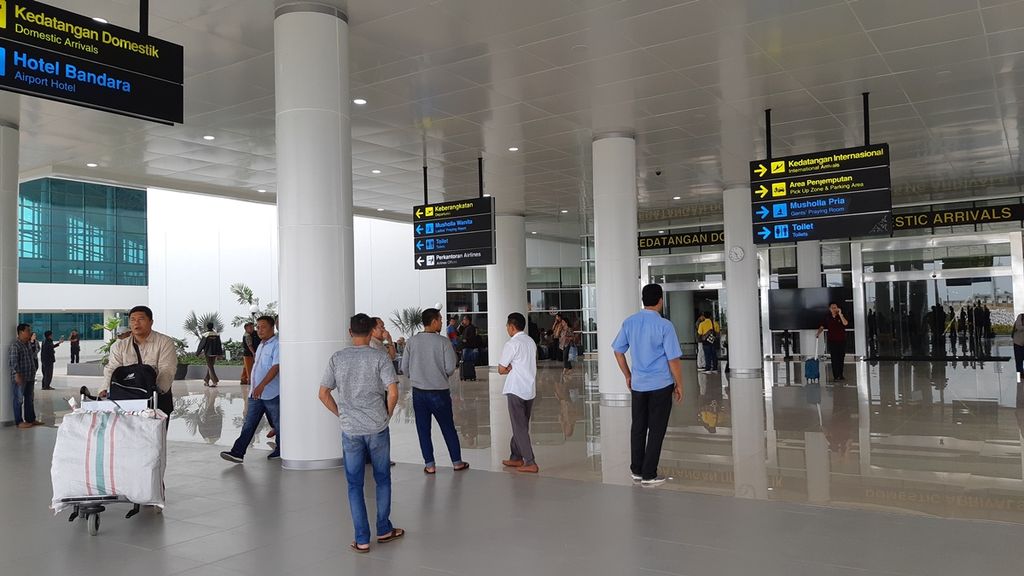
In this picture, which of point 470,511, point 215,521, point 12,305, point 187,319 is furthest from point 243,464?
point 187,319

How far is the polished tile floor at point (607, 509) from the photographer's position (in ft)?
15.6

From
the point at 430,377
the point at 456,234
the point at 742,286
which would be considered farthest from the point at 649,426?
the point at 742,286

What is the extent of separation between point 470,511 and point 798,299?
20411 millimetres

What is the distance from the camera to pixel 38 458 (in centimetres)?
898

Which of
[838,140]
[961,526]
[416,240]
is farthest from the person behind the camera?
[416,240]

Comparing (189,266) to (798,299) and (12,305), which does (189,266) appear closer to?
(12,305)

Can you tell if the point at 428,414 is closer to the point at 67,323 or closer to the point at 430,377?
the point at 430,377

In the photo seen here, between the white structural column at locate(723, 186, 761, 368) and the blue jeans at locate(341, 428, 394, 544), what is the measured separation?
600 inches

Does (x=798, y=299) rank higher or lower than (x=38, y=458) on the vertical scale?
higher

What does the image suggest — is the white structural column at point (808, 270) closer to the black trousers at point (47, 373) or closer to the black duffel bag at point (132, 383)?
the black duffel bag at point (132, 383)

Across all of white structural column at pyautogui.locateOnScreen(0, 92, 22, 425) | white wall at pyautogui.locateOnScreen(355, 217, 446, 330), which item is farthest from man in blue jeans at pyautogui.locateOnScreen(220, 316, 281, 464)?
white wall at pyautogui.locateOnScreen(355, 217, 446, 330)

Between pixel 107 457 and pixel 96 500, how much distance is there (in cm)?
32

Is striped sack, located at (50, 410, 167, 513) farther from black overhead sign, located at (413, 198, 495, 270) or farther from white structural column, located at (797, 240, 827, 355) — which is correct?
white structural column, located at (797, 240, 827, 355)

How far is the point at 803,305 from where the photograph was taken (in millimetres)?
23938
